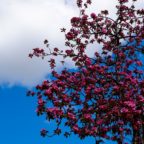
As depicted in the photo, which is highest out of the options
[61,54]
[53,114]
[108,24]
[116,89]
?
[108,24]

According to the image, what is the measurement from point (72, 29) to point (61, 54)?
4.88ft

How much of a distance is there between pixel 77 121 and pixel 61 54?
16.7 ft

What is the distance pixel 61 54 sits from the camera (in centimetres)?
2589

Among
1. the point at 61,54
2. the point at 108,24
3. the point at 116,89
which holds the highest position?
the point at 108,24

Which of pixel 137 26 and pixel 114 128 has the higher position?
pixel 137 26

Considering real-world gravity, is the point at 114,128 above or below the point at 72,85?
below

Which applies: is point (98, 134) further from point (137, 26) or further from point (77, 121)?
point (137, 26)

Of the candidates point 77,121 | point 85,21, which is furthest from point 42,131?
point 85,21

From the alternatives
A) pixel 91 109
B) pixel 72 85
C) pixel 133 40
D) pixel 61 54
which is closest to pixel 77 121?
pixel 91 109

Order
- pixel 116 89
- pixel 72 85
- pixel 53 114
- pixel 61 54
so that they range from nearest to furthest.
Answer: pixel 53 114, pixel 116 89, pixel 72 85, pixel 61 54

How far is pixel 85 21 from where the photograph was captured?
2645cm

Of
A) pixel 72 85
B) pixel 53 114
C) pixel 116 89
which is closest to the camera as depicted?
pixel 53 114

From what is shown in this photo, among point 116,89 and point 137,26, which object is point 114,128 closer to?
point 116,89

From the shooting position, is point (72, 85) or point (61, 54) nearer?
point (72, 85)
